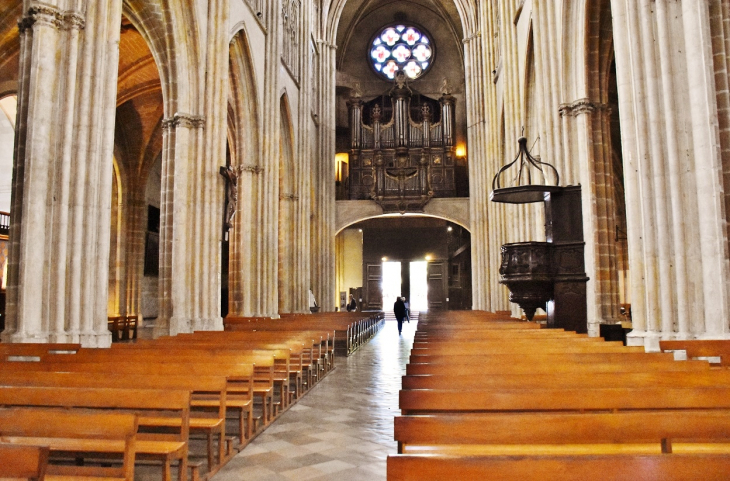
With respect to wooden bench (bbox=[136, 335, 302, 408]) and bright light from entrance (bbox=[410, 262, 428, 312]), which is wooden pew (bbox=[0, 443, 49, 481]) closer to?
wooden bench (bbox=[136, 335, 302, 408])

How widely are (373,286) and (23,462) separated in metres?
29.0

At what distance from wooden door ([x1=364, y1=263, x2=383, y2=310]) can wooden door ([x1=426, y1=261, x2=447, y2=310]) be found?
256cm

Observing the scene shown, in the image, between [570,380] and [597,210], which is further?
[597,210]

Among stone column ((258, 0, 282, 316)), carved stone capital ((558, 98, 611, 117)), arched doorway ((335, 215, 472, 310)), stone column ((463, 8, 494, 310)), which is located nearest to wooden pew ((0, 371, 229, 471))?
carved stone capital ((558, 98, 611, 117))

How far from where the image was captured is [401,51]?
99.6 ft

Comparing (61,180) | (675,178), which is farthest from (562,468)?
(61,180)

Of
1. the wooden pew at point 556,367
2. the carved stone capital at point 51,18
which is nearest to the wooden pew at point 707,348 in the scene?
the wooden pew at point 556,367

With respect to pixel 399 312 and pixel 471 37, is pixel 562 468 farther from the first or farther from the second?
pixel 471 37

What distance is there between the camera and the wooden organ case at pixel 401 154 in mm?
26156

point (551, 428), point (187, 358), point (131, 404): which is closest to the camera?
point (551, 428)

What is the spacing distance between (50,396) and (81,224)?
4.97m

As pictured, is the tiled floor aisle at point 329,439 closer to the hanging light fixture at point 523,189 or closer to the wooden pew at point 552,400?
the wooden pew at point 552,400

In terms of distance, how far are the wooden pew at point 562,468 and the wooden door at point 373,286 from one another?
94.6 feet

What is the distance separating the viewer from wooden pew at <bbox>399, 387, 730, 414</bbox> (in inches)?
109
